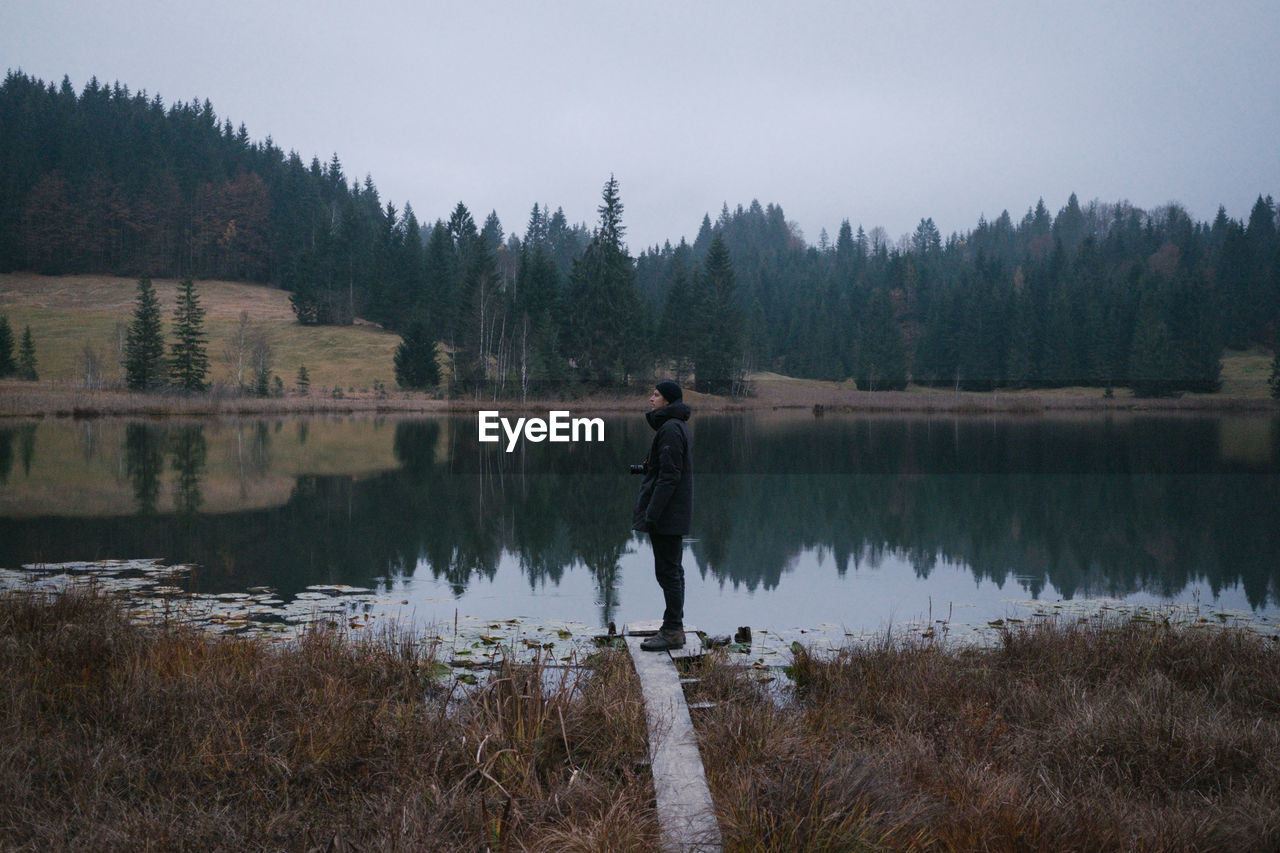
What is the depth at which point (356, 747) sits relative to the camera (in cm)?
506

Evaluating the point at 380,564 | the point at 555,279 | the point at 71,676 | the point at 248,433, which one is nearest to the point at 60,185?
the point at 555,279

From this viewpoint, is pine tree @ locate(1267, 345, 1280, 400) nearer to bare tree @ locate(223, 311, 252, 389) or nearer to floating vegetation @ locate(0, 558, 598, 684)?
bare tree @ locate(223, 311, 252, 389)

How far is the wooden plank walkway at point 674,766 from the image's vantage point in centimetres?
381

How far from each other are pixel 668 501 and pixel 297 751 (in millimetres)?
3334

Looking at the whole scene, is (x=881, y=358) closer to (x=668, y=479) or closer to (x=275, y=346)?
(x=275, y=346)

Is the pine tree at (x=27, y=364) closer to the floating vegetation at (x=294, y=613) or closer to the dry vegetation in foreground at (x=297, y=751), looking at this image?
the floating vegetation at (x=294, y=613)

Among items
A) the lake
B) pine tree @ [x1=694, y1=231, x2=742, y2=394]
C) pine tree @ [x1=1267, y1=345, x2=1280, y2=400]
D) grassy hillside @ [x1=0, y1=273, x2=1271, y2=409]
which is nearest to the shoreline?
grassy hillside @ [x1=0, y1=273, x2=1271, y2=409]

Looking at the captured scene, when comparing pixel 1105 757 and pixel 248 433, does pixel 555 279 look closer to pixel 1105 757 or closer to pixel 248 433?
pixel 248 433

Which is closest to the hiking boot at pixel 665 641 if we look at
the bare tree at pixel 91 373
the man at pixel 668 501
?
the man at pixel 668 501

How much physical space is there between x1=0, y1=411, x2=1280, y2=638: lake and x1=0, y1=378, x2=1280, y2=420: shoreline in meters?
9.94

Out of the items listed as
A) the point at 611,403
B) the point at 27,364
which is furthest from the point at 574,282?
the point at 27,364

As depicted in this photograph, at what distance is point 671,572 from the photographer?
7348 millimetres

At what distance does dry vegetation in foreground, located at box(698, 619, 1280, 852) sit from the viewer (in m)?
3.98

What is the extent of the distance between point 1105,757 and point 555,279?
64077mm
